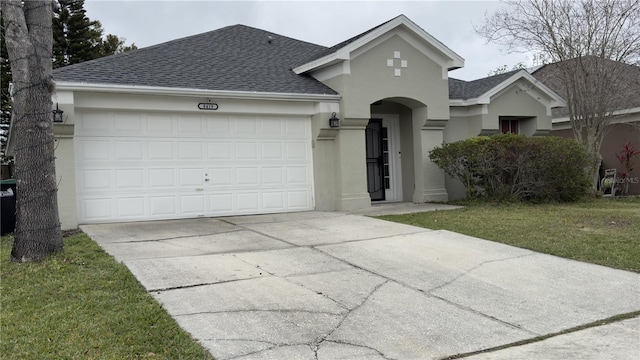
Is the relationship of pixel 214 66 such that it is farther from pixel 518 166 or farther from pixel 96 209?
pixel 518 166

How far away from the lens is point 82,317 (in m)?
4.80

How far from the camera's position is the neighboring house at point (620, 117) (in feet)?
51.0

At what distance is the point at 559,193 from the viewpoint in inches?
530

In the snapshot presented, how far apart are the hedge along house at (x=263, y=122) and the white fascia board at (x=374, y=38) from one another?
0.12 ft

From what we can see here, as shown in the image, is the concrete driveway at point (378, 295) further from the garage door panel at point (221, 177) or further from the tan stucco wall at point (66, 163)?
the garage door panel at point (221, 177)

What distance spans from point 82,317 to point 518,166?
35.7ft

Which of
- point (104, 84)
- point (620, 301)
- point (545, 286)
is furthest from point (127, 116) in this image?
point (620, 301)

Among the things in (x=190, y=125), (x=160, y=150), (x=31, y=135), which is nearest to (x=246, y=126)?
(x=190, y=125)

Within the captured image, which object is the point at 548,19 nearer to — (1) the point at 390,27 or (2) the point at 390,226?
(1) the point at 390,27

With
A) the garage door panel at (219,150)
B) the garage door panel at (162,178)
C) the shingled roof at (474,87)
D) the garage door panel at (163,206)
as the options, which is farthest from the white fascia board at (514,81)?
the garage door panel at (163,206)

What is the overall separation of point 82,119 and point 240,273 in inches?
242

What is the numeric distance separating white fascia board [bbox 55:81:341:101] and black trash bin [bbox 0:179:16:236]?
2.78 m

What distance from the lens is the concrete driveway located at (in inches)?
176

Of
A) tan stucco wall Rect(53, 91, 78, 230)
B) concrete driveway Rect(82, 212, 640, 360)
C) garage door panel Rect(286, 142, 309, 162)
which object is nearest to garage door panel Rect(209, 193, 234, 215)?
garage door panel Rect(286, 142, 309, 162)
